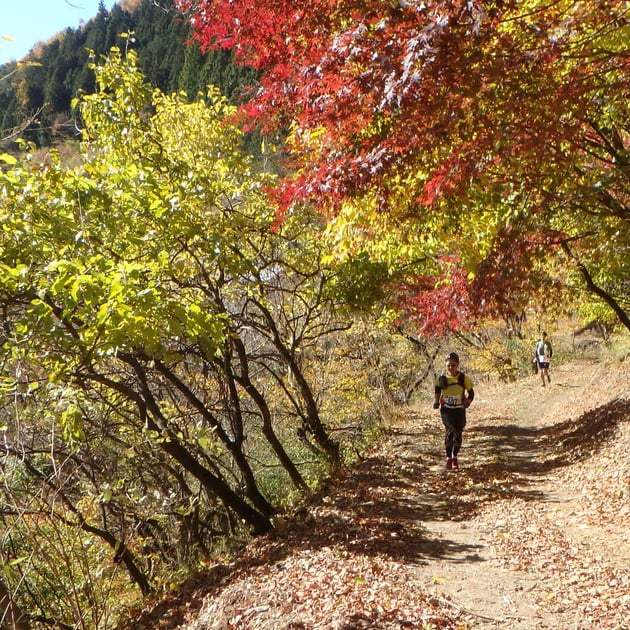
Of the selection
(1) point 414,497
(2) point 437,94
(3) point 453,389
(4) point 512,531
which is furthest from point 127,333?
(3) point 453,389

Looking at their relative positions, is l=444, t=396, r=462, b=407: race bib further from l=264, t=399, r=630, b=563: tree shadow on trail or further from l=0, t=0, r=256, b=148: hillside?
l=0, t=0, r=256, b=148: hillside

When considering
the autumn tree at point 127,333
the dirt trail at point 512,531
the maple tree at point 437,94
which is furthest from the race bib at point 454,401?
the maple tree at point 437,94

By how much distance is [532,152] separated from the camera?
4.43 metres

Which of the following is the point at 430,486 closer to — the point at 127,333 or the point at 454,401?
the point at 454,401

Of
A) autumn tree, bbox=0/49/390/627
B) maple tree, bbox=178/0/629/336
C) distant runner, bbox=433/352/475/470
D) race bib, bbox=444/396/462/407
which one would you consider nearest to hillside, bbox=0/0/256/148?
autumn tree, bbox=0/49/390/627

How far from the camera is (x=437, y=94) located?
148 inches

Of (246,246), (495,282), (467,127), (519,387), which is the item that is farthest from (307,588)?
(519,387)

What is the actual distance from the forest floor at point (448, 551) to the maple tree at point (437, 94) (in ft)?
8.69

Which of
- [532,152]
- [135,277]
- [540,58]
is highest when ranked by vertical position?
[540,58]

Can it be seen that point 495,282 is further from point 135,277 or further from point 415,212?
point 135,277

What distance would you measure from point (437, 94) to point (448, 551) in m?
4.16

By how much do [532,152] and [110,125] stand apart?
4.94 metres

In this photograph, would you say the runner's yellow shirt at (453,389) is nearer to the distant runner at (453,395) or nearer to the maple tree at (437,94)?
the distant runner at (453,395)

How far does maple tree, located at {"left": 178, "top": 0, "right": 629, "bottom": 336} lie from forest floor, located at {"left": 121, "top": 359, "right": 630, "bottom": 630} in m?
2.65
